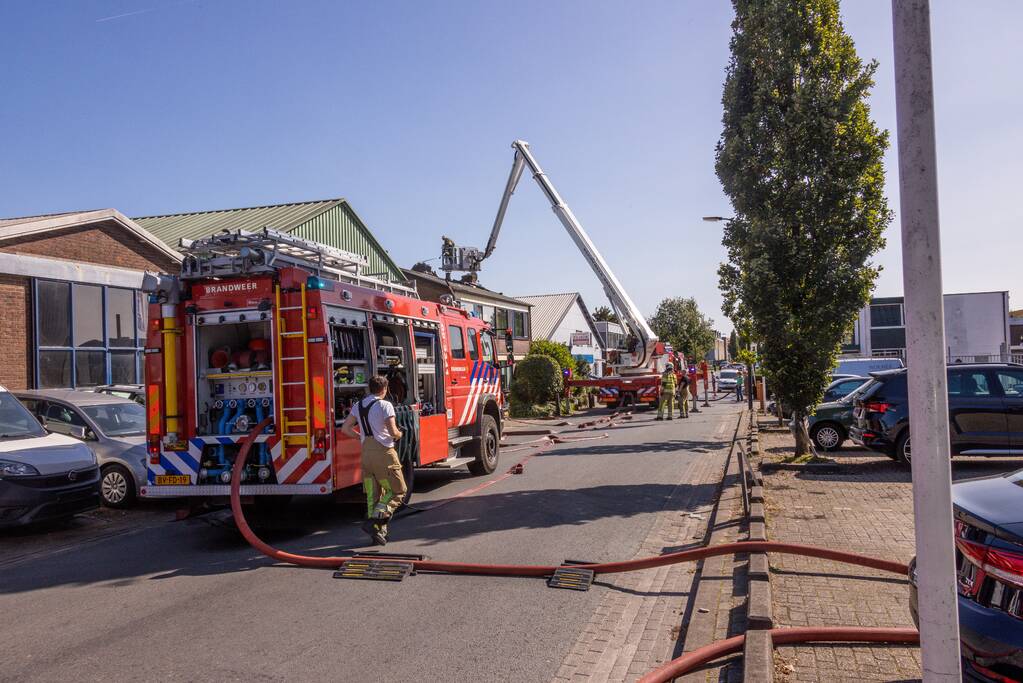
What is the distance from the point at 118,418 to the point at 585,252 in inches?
785

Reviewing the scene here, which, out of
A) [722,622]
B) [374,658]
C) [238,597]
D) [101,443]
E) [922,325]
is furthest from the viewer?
[101,443]

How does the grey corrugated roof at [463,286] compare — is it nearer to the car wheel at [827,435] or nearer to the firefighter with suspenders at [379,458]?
the car wheel at [827,435]

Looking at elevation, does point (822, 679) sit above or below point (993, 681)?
below

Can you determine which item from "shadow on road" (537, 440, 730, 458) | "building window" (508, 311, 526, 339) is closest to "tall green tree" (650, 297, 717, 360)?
"building window" (508, 311, 526, 339)

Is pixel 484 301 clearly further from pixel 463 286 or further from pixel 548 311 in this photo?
pixel 548 311

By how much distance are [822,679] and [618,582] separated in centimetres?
255

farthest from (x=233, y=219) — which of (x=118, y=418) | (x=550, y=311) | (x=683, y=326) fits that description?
(x=683, y=326)

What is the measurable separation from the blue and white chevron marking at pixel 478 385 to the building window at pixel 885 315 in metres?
46.3

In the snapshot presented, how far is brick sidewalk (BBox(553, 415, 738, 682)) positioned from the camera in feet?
16.2

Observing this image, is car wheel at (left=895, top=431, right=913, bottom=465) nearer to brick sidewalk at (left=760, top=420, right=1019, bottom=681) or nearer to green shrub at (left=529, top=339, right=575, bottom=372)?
brick sidewalk at (left=760, top=420, right=1019, bottom=681)

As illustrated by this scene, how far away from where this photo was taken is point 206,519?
9.35 metres

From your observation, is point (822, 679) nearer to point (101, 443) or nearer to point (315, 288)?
point (315, 288)

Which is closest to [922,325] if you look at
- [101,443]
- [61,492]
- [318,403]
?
[318,403]

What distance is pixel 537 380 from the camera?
29578 mm
